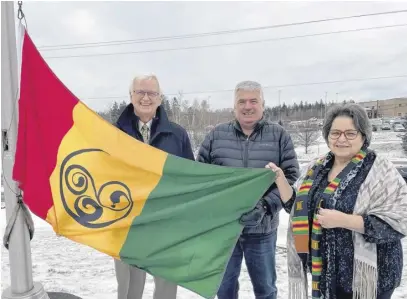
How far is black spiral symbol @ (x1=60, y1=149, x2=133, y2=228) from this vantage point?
2.55m

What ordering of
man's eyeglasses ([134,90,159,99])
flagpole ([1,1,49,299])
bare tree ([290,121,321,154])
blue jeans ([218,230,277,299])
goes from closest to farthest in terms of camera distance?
flagpole ([1,1,49,299]), man's eyeglasses ([134,90,159,99]), blue jeans ([218,230,277,299]), bare tree ([290,121,321,154])

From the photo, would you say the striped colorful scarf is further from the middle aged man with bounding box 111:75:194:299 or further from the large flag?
the middle aged man with bounding box 111:75:194:299

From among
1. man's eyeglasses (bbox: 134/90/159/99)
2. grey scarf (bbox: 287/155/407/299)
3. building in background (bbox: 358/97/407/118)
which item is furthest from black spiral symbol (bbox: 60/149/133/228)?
building in background (bbox: 358/97/407/118)

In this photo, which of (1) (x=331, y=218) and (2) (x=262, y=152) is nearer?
(1) (x=331, y=218)

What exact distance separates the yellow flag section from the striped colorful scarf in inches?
40.9

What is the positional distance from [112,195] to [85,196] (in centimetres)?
19

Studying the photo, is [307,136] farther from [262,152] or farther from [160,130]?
[160,130]

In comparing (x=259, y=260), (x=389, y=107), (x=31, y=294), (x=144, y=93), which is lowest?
(x=31, y=294)

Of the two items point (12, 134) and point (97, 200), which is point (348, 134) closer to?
point (97, 200)

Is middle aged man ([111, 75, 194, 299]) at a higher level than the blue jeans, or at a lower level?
higher

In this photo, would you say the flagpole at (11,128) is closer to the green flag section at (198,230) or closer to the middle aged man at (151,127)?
the middle aged man at (151,127)

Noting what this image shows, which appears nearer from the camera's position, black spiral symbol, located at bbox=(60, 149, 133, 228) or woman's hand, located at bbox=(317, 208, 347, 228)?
woman's hand, located at bbox=(317, 208, 347, 228)

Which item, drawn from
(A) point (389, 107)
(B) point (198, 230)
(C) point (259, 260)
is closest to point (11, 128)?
(B) point (198, 230)

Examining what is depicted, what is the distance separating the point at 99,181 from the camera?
258 centimetres
